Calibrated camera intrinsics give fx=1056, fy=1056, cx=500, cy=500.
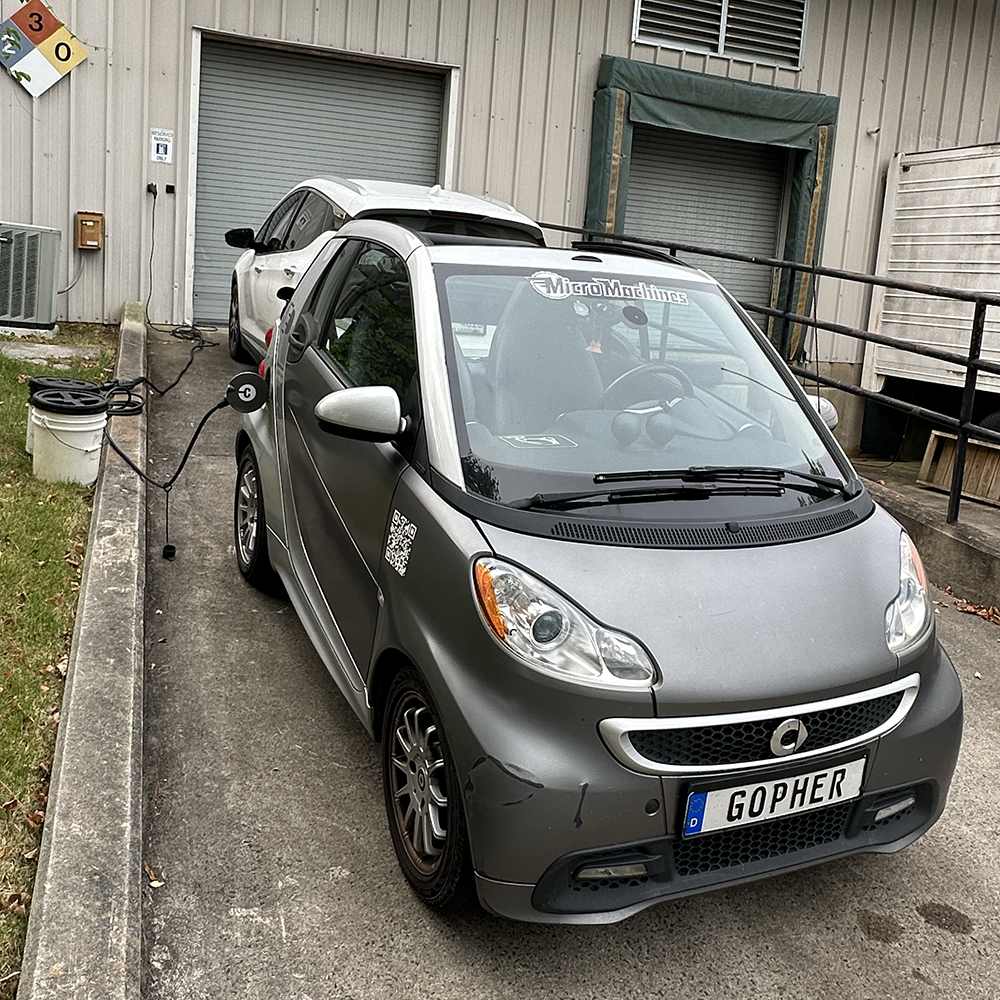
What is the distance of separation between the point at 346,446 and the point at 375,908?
4.63ft

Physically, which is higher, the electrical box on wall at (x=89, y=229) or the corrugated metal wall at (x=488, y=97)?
the corrugated metal wall at (x=488, y=97)

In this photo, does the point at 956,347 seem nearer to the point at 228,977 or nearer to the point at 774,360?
the point at 774,360

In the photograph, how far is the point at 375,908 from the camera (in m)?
2.75

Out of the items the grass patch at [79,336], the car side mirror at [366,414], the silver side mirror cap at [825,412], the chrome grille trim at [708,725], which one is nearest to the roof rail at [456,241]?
the car side mirror at [366,414]

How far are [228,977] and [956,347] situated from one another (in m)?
11.3

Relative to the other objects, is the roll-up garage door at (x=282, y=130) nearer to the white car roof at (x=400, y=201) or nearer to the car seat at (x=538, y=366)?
the white car roof at (x=400, y=201)

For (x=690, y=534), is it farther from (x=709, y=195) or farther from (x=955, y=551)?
(x=709, y=195)

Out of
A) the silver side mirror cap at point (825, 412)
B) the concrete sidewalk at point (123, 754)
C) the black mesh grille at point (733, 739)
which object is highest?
the silver side mirror cap at point (825, 412)

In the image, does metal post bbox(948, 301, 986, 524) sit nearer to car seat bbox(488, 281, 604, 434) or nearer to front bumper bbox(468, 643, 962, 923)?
front bumper bbox(468, 643, 962, 923)

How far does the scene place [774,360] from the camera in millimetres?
3590

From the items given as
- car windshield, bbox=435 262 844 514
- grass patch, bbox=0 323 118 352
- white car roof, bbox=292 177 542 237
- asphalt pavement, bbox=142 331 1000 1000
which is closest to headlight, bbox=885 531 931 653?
car windshield, bbox=435 262 844 514

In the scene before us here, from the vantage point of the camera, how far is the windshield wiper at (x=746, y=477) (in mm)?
2916

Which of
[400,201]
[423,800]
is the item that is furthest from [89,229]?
[423,800]

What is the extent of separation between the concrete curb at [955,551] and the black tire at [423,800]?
379 cm
